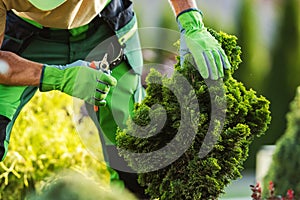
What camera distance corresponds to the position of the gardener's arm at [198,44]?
311 cm

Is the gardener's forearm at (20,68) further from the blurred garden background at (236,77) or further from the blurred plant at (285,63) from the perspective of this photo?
the blurred plant at (285,63)

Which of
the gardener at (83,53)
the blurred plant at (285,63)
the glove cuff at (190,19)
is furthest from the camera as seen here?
the blurred plant at (285,63)

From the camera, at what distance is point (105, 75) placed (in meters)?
3.34

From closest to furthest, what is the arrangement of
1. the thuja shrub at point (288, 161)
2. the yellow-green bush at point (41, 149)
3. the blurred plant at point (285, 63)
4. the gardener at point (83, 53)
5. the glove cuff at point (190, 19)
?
the gardener at point (83, 53) < the glove cuff at point (190, 19) < the thuja shrub at point (288, 161) < the yellow-green bush at point (41, 149) < the blurred plant at point (285, 63)

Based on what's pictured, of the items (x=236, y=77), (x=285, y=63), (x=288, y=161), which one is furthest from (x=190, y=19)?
(x=285, y=63)

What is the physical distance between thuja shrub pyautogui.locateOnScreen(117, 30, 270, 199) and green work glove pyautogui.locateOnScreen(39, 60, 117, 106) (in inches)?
8.5

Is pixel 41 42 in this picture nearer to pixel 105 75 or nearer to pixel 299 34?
pixel 105 75

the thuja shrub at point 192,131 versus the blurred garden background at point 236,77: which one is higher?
the thuja shrub at point 192,131

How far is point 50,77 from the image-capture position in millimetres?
3398

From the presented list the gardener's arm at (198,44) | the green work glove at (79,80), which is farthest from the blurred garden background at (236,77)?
the green work glove at (79,80)

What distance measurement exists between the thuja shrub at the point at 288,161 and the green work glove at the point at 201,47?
3.02ft

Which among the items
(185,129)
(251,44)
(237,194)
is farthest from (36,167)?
(251,44)

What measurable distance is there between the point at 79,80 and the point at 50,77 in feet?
0.44

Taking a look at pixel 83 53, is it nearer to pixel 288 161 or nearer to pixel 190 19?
pixel 190 19
